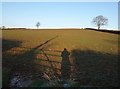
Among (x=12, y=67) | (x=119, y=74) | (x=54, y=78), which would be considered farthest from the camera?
(x=12, y=67)

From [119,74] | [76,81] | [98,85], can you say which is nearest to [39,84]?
[76,81]

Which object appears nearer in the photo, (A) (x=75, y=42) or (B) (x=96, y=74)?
(B) (x=96, y=74)

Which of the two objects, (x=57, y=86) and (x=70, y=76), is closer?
(x=57, y=86)

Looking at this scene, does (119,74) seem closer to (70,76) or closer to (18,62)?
(70,76)

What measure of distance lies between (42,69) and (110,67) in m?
3.71

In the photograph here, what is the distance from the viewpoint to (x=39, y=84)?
7414 millimetres

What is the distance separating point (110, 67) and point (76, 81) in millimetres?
3536

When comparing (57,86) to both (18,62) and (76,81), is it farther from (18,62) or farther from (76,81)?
(18,62)

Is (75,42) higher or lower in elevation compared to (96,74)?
higher

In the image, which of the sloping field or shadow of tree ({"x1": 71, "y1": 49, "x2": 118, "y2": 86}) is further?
the sloping field

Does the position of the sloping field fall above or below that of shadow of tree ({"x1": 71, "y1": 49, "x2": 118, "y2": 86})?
above

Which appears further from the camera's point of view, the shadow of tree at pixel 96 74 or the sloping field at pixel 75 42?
the sloping field at pixel 75 42

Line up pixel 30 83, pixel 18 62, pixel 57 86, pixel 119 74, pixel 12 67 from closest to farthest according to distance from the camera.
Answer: pixel 57 86 → pixel 30 83 → pixel 119 74 → pixel 12 67 → pixel 18 62

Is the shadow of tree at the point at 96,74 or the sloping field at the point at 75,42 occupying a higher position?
the sloping field at the point at 75,42
